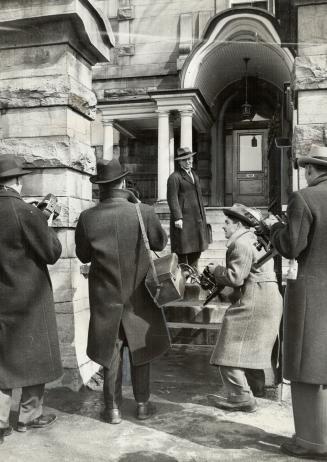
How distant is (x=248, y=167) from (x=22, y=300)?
1349 cm

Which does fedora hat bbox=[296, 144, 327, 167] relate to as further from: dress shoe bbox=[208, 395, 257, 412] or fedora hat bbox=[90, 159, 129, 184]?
dress shoe bbox=[208, 395, 257, 412]

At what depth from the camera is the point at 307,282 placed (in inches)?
131

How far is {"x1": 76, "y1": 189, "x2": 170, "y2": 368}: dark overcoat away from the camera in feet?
Result: 13.2

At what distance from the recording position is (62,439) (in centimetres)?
369

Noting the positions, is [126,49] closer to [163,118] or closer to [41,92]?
[163,118]

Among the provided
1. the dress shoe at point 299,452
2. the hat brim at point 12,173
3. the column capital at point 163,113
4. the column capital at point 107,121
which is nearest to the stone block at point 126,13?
the column capital at point 107,121

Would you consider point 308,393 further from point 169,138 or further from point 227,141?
point 227,141

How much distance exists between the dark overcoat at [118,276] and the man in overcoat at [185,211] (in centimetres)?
346

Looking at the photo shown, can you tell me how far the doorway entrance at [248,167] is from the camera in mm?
16328

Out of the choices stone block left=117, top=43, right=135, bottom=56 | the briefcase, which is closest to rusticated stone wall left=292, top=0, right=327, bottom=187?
the briefcase

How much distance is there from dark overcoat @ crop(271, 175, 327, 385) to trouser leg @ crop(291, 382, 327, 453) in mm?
89

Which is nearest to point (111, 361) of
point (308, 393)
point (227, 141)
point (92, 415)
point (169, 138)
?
point (92, 415)

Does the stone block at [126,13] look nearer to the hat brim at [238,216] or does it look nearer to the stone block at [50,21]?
the stone block at [50,21]

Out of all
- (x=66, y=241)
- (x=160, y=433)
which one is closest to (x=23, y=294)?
(x=66, y=241)
